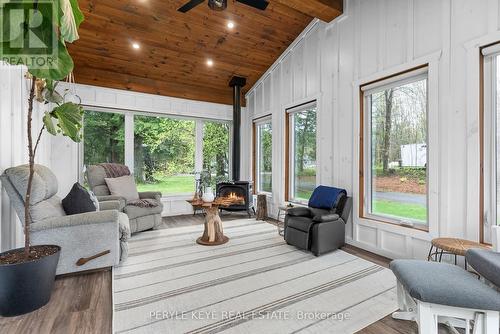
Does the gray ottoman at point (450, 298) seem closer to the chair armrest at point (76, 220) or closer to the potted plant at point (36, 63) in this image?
the potted plant at point (36, 63)

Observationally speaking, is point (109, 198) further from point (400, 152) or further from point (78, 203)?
point (400, 152)

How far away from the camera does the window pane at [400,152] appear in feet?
9.45

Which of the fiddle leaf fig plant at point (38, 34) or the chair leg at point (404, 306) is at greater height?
the fiddle leaf fig plant at point (38, 34)

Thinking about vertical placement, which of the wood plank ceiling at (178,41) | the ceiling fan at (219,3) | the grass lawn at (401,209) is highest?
the wood plank ceiling at (178,41)

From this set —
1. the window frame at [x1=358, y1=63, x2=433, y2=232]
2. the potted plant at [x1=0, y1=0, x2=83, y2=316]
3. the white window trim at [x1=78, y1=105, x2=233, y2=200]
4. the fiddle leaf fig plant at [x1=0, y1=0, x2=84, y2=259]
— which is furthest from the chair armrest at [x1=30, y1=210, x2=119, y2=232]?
the window frame at [x1=358, y1=63, x2=433, y2=232]

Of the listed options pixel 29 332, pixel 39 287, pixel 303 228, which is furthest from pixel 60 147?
pixel 303 228

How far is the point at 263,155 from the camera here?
5.80 meters

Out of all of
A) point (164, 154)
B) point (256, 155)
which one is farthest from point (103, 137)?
point (256, 155)

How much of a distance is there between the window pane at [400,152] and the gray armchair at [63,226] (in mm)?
3260

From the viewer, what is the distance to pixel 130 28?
151 inches

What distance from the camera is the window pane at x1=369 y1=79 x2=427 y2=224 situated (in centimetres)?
288

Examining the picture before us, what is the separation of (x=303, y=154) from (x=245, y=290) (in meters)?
2.97

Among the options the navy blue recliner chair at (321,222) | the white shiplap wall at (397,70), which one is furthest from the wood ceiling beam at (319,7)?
the navy blue recliner chair at (321,222)

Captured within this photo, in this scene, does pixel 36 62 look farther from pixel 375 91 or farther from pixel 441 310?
pixel 375 91
